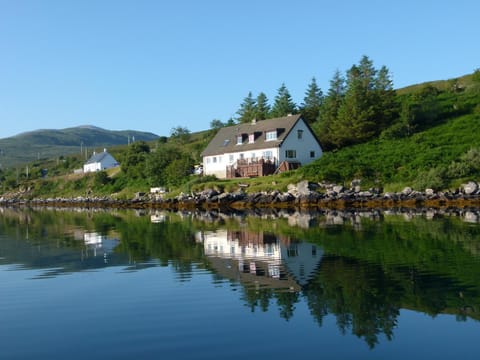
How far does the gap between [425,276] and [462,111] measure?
69.4m

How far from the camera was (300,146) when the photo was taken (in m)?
72.8

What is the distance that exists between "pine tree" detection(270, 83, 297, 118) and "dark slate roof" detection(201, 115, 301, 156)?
17091mm

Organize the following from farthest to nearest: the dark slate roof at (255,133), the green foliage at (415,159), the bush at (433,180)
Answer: the dark slate roof at (255,133), the green foliage at (415,159), the bush at (433,180)

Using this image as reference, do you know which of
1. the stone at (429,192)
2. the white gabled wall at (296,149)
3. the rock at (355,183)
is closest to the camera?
the stone at (429,192)

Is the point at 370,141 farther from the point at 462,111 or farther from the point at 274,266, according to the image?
the point at 274,266

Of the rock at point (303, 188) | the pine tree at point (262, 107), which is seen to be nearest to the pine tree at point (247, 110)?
the pine tree at point (262, 107)

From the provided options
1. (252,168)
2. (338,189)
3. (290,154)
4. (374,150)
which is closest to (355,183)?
(338,189)

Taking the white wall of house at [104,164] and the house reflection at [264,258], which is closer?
the house reflection at [264,258]

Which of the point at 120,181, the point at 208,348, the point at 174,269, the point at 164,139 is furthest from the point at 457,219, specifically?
the point at 164,139

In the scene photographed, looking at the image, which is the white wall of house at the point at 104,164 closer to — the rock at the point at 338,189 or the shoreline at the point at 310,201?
the shoreline at the point at 310,201

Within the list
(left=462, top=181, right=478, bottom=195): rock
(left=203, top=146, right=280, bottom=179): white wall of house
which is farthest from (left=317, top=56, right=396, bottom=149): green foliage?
(left=462, top=181, right=478, bottom=195): rock

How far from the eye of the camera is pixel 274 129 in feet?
240

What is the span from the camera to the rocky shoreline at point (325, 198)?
50.6 meters

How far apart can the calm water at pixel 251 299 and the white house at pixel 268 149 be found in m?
42.3
